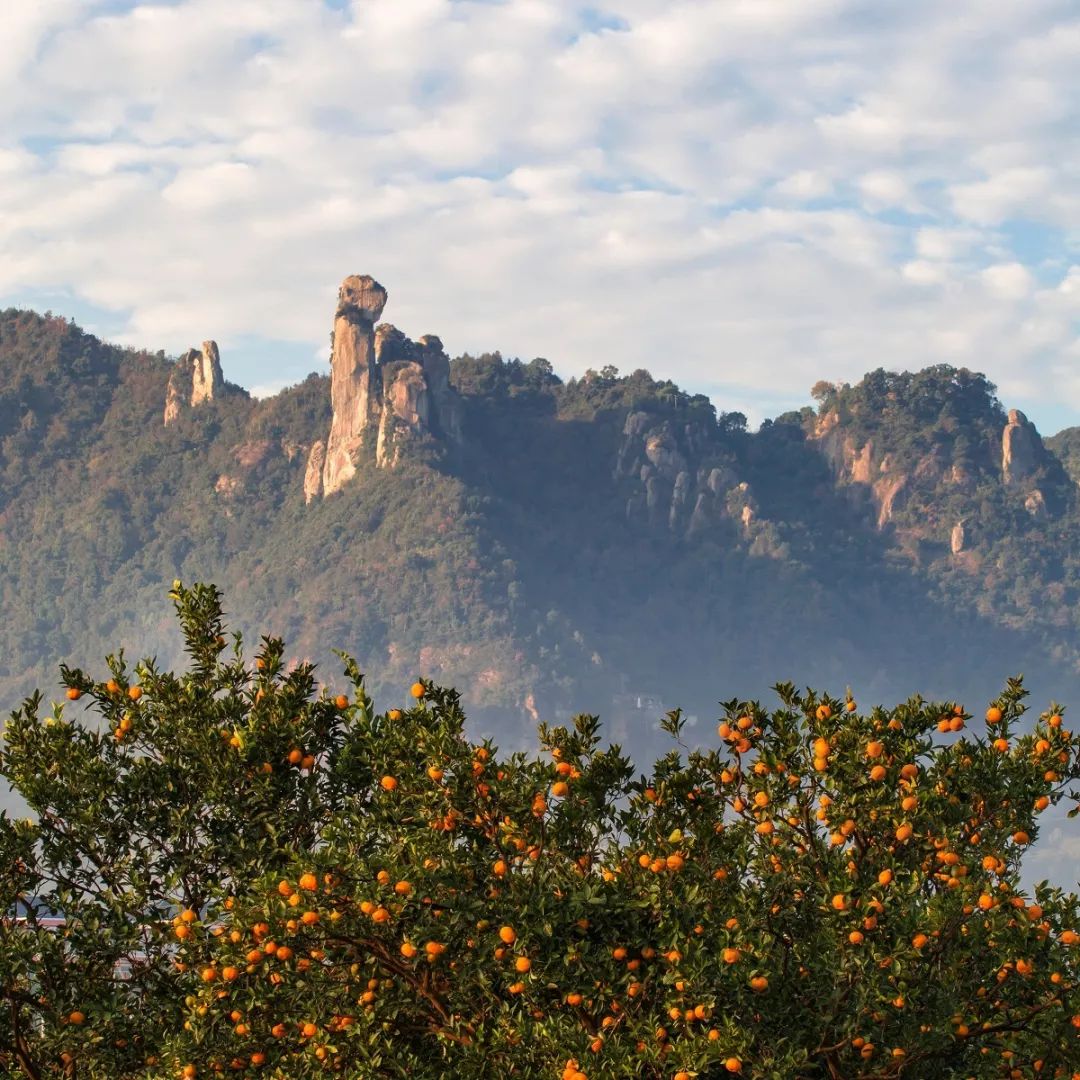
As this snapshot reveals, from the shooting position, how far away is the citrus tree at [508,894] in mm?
9797

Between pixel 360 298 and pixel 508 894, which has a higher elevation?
pixel 360 298

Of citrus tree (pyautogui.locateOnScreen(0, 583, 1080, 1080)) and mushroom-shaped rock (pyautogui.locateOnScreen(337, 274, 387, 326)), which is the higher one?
mushroom-shaped rock (pyautogui.locateOnScreen(337, 274, 387, 326))

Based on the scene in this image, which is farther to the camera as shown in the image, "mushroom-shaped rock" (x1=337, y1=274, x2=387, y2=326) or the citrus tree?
"mushroom-shaped rock" (x1=337, y1=274, x2=387, y2=326)

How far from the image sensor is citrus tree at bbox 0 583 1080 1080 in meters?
9.80

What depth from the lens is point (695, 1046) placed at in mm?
9180

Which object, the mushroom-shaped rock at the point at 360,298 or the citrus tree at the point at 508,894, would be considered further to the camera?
the mushroom-shaped rock at the point at 360,298

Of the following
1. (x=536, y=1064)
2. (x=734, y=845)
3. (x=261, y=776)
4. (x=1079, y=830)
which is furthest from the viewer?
(x=1079, y=830)

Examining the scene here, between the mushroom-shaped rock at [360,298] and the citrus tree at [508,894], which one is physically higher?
the mushroom-shaped rock at [360,298]

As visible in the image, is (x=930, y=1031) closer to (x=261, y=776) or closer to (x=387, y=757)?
(x=387, y=757)

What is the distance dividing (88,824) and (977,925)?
5.39m

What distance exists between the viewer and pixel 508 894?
10.0 meters

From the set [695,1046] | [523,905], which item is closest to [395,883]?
[523,905]

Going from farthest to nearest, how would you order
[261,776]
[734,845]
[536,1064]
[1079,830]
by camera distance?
[1079,830]
[261,776]
[734,845]
[536,1064]

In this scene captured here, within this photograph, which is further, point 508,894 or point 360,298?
point 360,298
